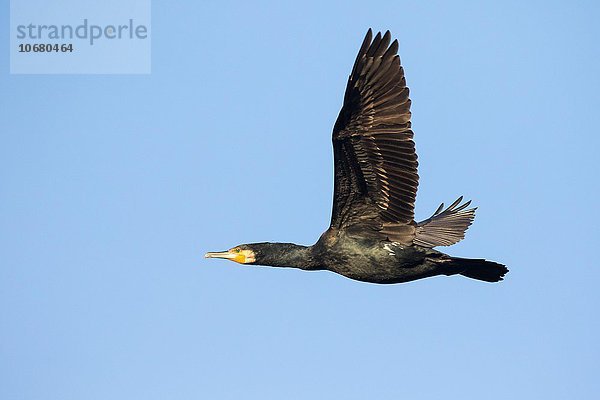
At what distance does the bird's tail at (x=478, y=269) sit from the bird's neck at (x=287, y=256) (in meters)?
1.62

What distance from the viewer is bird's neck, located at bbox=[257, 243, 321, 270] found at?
489 inches

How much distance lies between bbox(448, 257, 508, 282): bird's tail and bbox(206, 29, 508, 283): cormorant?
0.01m

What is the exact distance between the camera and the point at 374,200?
11844mm

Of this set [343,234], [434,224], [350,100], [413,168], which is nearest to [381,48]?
[350,100]

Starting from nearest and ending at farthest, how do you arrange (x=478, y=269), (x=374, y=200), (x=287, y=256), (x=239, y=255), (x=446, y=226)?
(x=374, y=200) < (x=478, y=269) < (x=287, y=256) < (x=239, y=255) < (x=446, y=226)

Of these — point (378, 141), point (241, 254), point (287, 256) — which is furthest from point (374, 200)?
point (241, 254)

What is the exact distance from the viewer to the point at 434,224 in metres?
14.7

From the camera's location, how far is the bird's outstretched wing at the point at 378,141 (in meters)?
11.2

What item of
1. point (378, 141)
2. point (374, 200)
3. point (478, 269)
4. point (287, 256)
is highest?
point (378, 141)

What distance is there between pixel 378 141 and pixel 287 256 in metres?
1.96

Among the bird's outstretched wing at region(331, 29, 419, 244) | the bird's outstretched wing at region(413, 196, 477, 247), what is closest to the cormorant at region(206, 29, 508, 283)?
the bird's outstretched wing at region(331, 29, 419, 244)

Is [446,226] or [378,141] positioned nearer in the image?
[378,141]

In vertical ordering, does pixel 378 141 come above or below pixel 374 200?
above

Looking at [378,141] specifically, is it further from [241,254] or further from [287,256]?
[241,254]
